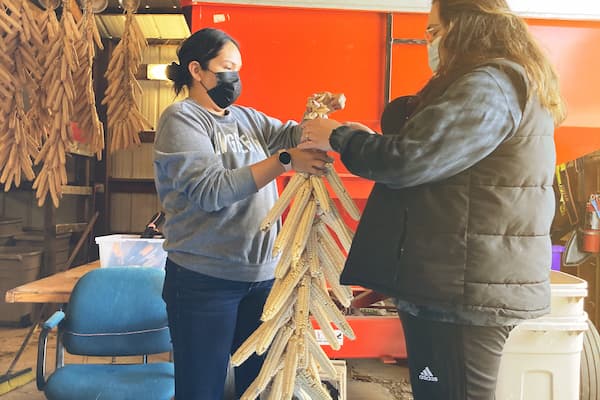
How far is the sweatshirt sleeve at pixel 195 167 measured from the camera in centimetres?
133

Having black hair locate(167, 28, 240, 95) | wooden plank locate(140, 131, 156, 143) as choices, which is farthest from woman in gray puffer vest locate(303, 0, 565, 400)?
wooden plank locate(140, 131, 156, 143)

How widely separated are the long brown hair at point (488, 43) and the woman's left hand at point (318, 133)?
0.27 metres

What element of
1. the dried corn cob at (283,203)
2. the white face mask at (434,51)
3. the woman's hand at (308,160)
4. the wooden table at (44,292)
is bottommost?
the wooden table at (44,292)

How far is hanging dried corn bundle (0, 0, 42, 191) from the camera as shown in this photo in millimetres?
2682

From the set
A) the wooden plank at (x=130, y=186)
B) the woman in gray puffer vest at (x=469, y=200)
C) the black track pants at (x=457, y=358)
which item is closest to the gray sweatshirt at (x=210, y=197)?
the woman in gray puffer vest at (x=469, y=200)

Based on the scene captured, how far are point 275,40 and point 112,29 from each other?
415 centimetres

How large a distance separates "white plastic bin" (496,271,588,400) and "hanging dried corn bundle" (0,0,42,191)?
9.49ft

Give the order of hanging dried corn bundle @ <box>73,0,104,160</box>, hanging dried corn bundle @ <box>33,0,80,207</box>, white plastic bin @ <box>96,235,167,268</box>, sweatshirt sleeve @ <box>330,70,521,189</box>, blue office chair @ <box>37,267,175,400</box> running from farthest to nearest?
hanging dried corn bundle @ <box>73,0,104,160</box>, hanging dried corn bundle @ <box>33,0,80,207</box>, white plastic bin @ <box>96,235,167,268</box>, blue office chair @ <box>37,267,175,400</box>, sweatshirt sleeve @ <box>330,70,521,189</box>

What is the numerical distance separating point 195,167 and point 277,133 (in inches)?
17.8

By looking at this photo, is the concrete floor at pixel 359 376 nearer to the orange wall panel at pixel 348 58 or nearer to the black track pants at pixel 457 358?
the orange wall panel at pixel 348 58

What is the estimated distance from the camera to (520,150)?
1.05 meters

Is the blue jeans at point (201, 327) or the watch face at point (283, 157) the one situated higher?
the watch face at point (283, 157)

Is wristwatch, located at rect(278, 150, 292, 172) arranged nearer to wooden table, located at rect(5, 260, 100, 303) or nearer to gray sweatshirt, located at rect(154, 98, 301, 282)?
gray sweatshirt, located at rect(154, 98, 301, 282)

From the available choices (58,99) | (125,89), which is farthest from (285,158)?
(125,89)
